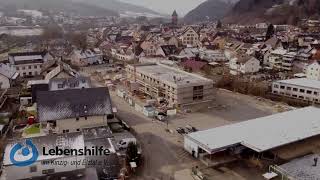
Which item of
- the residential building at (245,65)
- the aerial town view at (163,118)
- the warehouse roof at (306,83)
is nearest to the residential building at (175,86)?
the aerial town view at (163,118)

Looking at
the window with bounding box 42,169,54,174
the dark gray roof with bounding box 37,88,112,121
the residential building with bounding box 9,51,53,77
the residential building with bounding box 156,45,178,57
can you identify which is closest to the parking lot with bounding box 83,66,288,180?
the dark gray roof with bounding box 37,88,112,121

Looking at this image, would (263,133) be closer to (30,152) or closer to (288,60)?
(30,152)

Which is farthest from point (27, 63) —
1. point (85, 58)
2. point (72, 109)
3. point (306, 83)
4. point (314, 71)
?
point (314, 71)

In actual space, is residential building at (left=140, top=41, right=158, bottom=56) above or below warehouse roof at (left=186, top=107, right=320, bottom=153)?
above

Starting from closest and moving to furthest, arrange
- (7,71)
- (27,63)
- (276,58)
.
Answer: (7,71) < (27,63) < (276,58)

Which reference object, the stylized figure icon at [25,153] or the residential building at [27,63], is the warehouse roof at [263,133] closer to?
the stylized figure icon at [25,153]

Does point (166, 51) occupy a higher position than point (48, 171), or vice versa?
point (166, 51)

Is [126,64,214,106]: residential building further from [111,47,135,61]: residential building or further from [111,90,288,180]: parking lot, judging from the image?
[111,47,135,61]: residential building

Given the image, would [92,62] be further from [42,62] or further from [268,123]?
[268,123]
